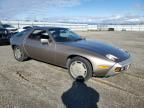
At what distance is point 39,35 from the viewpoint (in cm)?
621

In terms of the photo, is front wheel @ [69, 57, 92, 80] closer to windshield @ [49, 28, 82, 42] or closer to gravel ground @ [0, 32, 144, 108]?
gravel ground @ [0, 32, 144, 108]

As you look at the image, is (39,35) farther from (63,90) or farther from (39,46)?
(63,90)

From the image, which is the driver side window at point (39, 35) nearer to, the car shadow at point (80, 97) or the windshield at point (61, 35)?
the windshield at point (61, 35)

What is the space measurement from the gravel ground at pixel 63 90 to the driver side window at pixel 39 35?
1073mm

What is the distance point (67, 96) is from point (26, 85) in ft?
4.02

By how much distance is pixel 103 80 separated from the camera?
502cm

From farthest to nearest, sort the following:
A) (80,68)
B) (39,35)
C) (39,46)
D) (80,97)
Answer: (39,35) < (39,46) < (80,68) < (80,97)

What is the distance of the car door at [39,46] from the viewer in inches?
221

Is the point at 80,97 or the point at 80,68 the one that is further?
the point at 80,68

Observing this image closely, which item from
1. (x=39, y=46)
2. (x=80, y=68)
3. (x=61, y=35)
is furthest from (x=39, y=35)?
(x=80, y=68)

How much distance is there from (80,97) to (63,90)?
21.2 inches

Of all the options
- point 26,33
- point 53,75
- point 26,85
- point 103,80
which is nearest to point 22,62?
point 26,33

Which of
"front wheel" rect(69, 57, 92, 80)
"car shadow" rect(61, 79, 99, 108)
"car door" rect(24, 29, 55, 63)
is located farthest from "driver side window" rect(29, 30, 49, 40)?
"car shadow" rect(61, 79, 99, 108)

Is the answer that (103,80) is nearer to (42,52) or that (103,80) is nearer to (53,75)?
(53,75)
